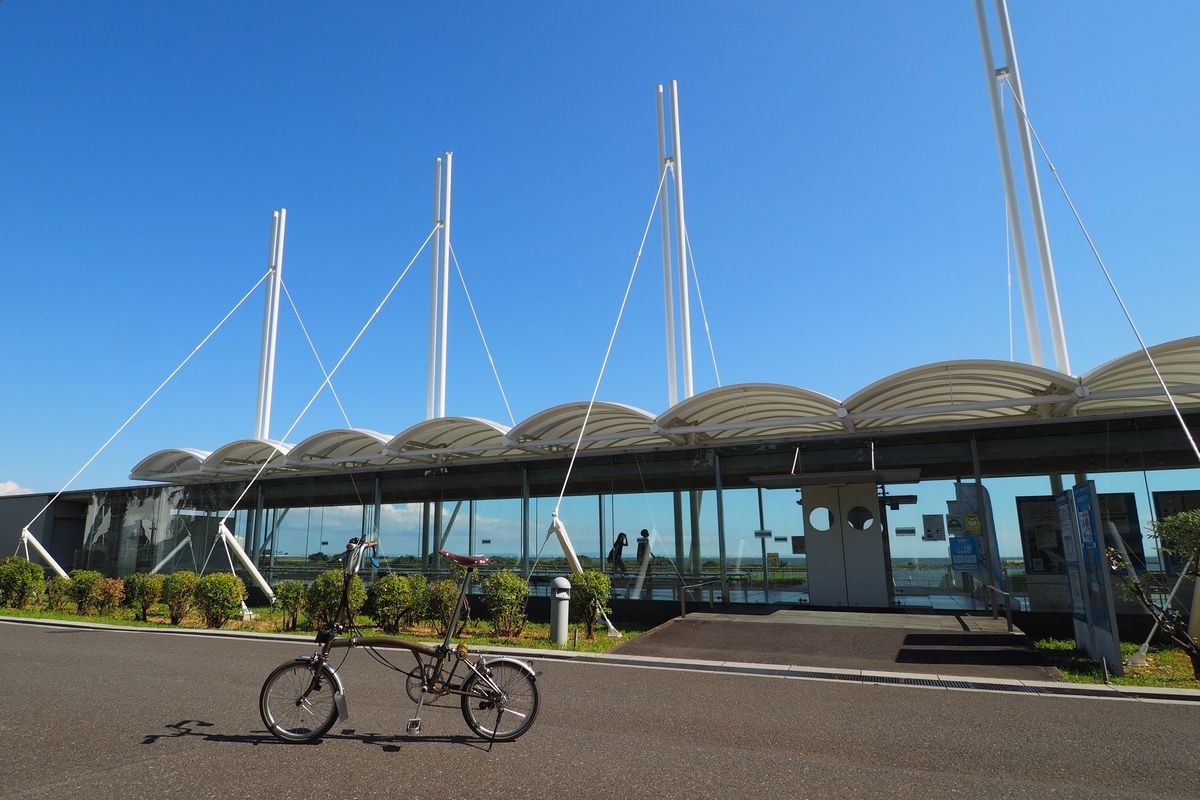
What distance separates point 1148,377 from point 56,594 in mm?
24904

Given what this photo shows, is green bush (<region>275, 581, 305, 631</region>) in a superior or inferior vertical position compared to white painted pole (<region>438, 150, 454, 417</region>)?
inferior

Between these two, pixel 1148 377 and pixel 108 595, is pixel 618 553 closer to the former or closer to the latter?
pixel 1148 377

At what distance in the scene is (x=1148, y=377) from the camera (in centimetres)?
1337

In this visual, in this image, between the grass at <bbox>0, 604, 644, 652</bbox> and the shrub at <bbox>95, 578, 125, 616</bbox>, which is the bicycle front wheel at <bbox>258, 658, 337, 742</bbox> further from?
the shrub at <bbox>95, 578, 125, 616</bbox>

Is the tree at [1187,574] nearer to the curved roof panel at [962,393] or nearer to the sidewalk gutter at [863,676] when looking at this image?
the sidewalk gutter at [863,676]

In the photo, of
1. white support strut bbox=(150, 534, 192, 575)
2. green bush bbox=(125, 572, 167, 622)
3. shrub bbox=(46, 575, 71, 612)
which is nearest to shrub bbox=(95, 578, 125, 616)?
green bush bbox=(125, 572, 167, 622)

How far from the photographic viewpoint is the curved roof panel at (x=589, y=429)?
16.9 m

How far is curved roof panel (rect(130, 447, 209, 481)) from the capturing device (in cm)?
2347

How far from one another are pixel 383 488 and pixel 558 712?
1613 centimetres

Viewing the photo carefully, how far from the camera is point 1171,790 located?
4805mm

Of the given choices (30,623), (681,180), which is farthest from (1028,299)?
(30,623)

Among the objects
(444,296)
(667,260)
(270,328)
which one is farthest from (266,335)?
(667,260)

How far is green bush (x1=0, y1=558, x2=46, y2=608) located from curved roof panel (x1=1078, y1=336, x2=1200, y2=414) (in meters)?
24.4

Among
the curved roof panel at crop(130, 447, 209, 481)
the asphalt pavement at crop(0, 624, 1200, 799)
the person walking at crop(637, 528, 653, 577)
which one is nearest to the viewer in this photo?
the asphalt pavement at crop(0, 624, 1200, 799)
